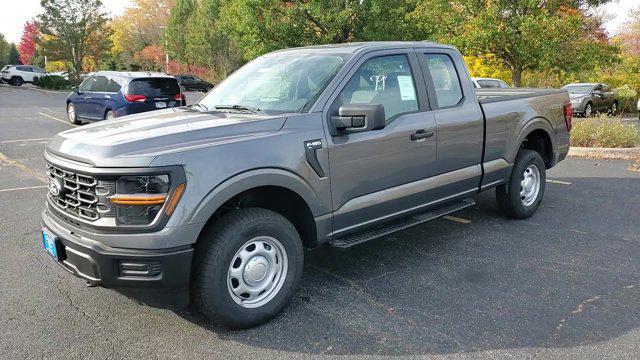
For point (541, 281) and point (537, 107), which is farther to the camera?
point (537, 107)

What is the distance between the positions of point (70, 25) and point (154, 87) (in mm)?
26494

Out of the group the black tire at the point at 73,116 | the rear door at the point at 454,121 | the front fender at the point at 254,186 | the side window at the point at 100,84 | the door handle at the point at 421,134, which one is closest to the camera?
the front fender at the point at 254,186

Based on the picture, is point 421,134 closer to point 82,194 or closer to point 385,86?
point 385,86

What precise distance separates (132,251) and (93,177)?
0.50 m

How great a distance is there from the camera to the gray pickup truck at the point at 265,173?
3.05 m

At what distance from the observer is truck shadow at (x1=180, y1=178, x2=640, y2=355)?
3338 mm

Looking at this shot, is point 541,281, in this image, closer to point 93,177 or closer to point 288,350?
point 288,350

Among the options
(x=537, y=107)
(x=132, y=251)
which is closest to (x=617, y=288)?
(x=537, y=107)

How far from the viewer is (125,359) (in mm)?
3121

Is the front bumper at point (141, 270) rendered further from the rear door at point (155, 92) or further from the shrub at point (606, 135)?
the rear door at point (155, 92)

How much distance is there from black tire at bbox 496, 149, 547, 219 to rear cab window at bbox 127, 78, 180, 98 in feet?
34.3

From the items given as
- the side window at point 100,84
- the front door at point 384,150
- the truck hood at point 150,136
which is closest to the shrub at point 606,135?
the front door at point 384,150

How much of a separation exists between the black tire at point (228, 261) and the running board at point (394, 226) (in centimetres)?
52

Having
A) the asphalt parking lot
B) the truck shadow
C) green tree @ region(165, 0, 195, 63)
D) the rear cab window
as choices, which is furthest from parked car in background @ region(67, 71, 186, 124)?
green tree @ region(165, 0, 195, 63)
